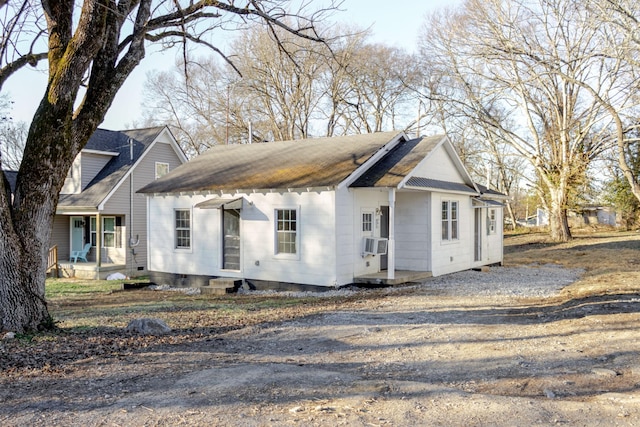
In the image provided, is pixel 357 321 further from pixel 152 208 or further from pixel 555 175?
pixel 555 175

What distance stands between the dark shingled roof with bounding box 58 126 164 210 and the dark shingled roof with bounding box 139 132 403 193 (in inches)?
230

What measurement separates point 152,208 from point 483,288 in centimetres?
1072

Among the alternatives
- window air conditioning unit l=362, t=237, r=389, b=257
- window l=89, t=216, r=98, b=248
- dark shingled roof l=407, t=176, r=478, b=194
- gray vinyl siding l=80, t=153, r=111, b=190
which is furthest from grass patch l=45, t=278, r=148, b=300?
dark shingled roof l=407, t=176, r=478, b=194

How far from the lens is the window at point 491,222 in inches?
771

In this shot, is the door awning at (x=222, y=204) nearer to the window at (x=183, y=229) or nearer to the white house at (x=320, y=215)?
the white house at (x=320, y=215)

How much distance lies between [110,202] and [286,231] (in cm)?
1166

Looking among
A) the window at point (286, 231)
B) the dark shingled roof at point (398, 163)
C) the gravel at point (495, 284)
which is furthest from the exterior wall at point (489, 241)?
the window at point (286, 231)

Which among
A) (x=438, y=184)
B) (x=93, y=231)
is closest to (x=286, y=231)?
(x=438, y=184)

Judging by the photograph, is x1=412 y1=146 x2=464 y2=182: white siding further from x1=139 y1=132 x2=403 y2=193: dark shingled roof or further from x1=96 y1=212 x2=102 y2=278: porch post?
x1=96 y1=212 x2=102 y2=278: porch post

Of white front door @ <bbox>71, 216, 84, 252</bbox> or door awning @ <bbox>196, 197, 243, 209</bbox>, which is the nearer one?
door awning @ <bbox>196, 197, 243, 209</bbox>

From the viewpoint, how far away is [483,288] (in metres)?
13.8

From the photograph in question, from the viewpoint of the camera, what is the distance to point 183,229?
17016mm

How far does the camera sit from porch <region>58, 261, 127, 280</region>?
22.6m

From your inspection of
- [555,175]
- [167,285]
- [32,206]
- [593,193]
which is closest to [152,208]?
[167,285]
